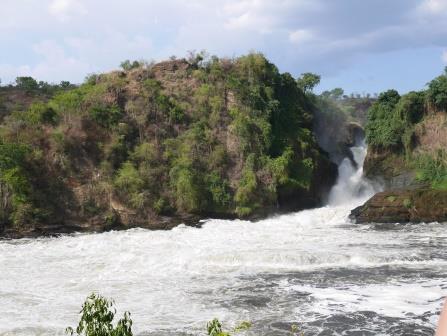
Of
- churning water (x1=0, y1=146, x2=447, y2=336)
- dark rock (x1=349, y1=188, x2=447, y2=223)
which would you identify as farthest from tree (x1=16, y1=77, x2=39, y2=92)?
dark rock (x1=349, y1=188, x2=447, y2=223)

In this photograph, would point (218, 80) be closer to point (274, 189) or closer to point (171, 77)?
point (171, 77)

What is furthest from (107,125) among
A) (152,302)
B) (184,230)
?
(152,302)

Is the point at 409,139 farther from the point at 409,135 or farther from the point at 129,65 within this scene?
the point at 129,65

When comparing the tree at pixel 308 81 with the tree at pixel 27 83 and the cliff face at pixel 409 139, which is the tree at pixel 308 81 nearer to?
the cliff face at pixel 409 139

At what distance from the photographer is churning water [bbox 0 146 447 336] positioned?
1059 cm

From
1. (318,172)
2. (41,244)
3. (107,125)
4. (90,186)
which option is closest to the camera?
(41,244)

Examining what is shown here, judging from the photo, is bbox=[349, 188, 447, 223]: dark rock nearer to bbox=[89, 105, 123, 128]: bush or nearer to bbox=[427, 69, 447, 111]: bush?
bbox=[427, 69, 447, 111]: bush

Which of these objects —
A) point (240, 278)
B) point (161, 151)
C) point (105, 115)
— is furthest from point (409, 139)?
point (240, 278)

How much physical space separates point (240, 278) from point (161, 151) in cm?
1427

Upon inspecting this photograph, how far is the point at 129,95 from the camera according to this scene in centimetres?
2894

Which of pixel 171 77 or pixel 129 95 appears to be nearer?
pixel 129 95

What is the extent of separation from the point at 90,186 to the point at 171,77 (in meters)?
9.77

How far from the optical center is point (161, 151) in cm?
2714

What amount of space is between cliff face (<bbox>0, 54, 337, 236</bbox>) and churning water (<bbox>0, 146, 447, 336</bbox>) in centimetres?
283
